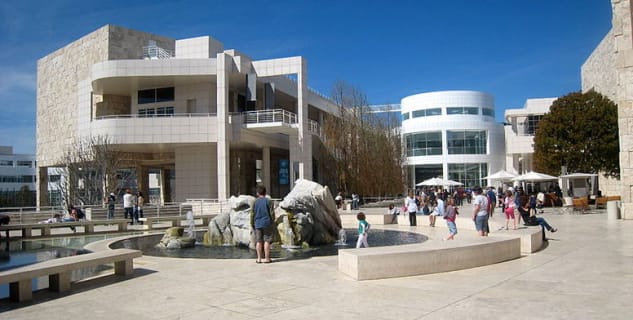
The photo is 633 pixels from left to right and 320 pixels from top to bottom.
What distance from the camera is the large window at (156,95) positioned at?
132ft

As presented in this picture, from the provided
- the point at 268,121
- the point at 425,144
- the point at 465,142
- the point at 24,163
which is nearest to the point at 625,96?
the point at 268,121

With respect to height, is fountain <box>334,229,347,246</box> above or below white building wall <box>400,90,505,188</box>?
below

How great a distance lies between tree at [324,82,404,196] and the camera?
43719 mm

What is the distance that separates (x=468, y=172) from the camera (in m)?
65.9

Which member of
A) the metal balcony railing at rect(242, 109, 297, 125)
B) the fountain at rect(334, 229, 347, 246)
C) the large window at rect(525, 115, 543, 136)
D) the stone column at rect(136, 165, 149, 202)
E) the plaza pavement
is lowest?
the fountain at rect(334, 229, 347, 246)

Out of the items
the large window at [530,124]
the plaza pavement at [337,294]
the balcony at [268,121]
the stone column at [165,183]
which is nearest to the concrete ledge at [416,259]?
the plaza pavement at [337,294]

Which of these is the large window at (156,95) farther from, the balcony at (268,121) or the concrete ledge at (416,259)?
the concrete ledge at (416,259)

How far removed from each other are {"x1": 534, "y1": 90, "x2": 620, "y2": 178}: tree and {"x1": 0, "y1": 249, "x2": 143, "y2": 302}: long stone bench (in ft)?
113

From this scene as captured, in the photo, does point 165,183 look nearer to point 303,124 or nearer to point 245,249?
point 303,124

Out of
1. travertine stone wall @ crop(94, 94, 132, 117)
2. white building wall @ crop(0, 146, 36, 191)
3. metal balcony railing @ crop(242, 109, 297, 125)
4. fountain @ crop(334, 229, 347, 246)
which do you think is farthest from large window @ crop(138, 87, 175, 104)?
white building wall @ crop(0, 146, 36, 191)

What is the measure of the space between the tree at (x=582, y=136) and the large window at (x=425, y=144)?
2907cm

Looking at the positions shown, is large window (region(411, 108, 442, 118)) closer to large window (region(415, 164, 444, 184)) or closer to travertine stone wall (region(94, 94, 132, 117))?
large window (region(415, 164, 444, 184))

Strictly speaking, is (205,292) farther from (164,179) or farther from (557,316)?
(164,179)

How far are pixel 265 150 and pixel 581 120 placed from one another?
25091 mm
